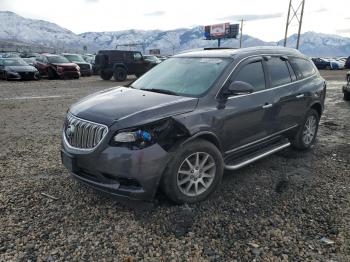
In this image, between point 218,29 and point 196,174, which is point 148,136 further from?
point 218,29

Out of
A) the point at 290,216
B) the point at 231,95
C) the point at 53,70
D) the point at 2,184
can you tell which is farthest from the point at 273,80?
the point at 53,70

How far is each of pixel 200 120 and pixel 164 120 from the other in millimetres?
463

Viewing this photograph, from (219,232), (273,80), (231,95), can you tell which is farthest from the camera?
(273,80)

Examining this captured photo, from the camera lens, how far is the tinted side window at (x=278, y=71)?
4.81 metres

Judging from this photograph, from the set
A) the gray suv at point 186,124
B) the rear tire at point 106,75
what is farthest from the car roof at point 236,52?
the rear tire at point 106,75

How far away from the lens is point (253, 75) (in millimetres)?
4520

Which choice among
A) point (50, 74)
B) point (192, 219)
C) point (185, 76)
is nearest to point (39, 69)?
point (50, 74)

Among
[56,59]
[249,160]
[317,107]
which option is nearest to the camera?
[249,160]

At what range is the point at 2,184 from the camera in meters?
4.32

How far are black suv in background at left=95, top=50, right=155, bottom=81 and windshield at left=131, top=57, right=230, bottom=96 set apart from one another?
1561 cm

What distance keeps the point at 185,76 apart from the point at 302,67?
2396 mm

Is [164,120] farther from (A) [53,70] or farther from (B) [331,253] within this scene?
(A) [53,70]

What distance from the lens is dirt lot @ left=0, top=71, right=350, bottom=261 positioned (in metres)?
2.98

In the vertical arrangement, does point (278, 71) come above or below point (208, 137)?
above
